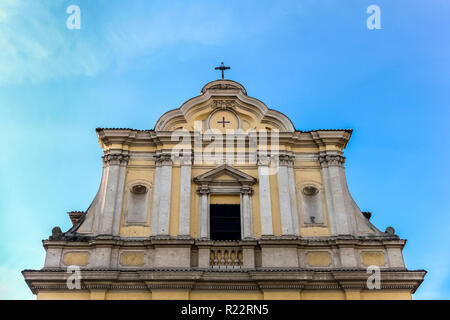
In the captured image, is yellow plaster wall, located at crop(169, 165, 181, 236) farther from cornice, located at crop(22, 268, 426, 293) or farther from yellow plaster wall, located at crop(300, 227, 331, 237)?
yellow plaster wall, located at crop(300, 227, 331, 237)

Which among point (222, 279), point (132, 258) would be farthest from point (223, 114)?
point (222, 279)

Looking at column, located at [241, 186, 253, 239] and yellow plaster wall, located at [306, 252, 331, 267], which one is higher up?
column, located at [241, 186, 253, 239]

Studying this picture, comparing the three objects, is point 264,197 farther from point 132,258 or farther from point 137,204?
point 132,258

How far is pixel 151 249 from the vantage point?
550 inches

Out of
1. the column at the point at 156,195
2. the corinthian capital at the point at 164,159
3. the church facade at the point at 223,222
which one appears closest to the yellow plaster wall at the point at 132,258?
the church facade at the point at 223,222

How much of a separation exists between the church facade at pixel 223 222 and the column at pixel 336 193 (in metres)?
0.03

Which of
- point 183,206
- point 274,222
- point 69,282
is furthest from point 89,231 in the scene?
point 274,222

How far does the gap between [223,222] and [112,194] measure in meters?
3.39

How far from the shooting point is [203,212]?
48.3ft

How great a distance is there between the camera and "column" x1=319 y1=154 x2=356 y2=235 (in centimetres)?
1452

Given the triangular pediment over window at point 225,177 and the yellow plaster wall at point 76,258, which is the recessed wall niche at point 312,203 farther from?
the yellow plaster wall at point 76,258

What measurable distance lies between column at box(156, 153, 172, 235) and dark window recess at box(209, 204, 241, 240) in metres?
1.31

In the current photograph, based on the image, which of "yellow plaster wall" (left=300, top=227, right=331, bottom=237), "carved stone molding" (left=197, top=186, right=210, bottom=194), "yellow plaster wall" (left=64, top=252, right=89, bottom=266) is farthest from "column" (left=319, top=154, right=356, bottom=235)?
"yellow plaster wall" (left=64, top=252, right=89, bottom=266)
